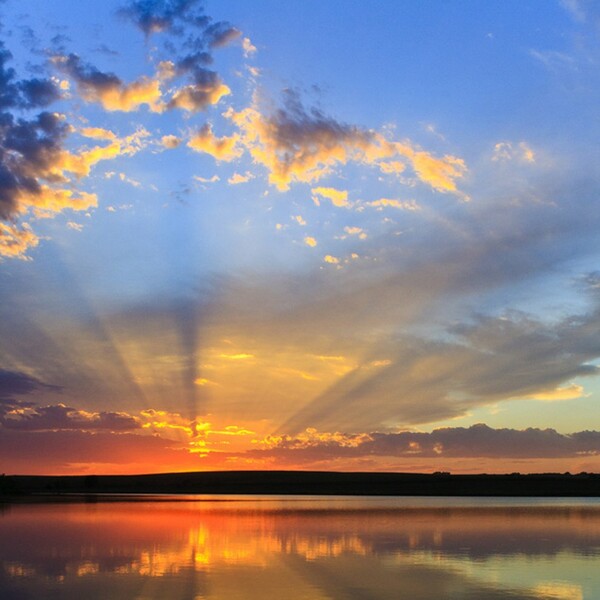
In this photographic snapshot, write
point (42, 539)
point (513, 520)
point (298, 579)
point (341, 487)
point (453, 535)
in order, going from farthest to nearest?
point (341, 487) < point (513, 520) < point (453, 535) < point (42, 539) < point (298, 579)

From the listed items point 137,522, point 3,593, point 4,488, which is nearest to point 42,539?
point 137,522

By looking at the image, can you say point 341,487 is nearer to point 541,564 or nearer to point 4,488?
point 4,488

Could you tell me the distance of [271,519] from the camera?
5975 centimetres

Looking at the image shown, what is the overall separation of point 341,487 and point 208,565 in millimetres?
153597

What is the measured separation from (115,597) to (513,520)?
144 feet

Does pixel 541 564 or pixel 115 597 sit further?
pixel 541 564

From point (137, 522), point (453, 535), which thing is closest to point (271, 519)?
point (137, 522)

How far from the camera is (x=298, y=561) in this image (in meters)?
31.6

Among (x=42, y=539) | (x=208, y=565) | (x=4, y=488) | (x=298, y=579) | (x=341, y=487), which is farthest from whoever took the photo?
(x=341, y=487)

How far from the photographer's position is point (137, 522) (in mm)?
55375

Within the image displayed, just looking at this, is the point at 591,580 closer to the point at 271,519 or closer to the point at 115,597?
the point at 115,597

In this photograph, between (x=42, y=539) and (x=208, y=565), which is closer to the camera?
(x=208, y=565)

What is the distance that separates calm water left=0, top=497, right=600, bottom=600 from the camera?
944 inches

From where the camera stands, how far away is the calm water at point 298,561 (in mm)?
23984
